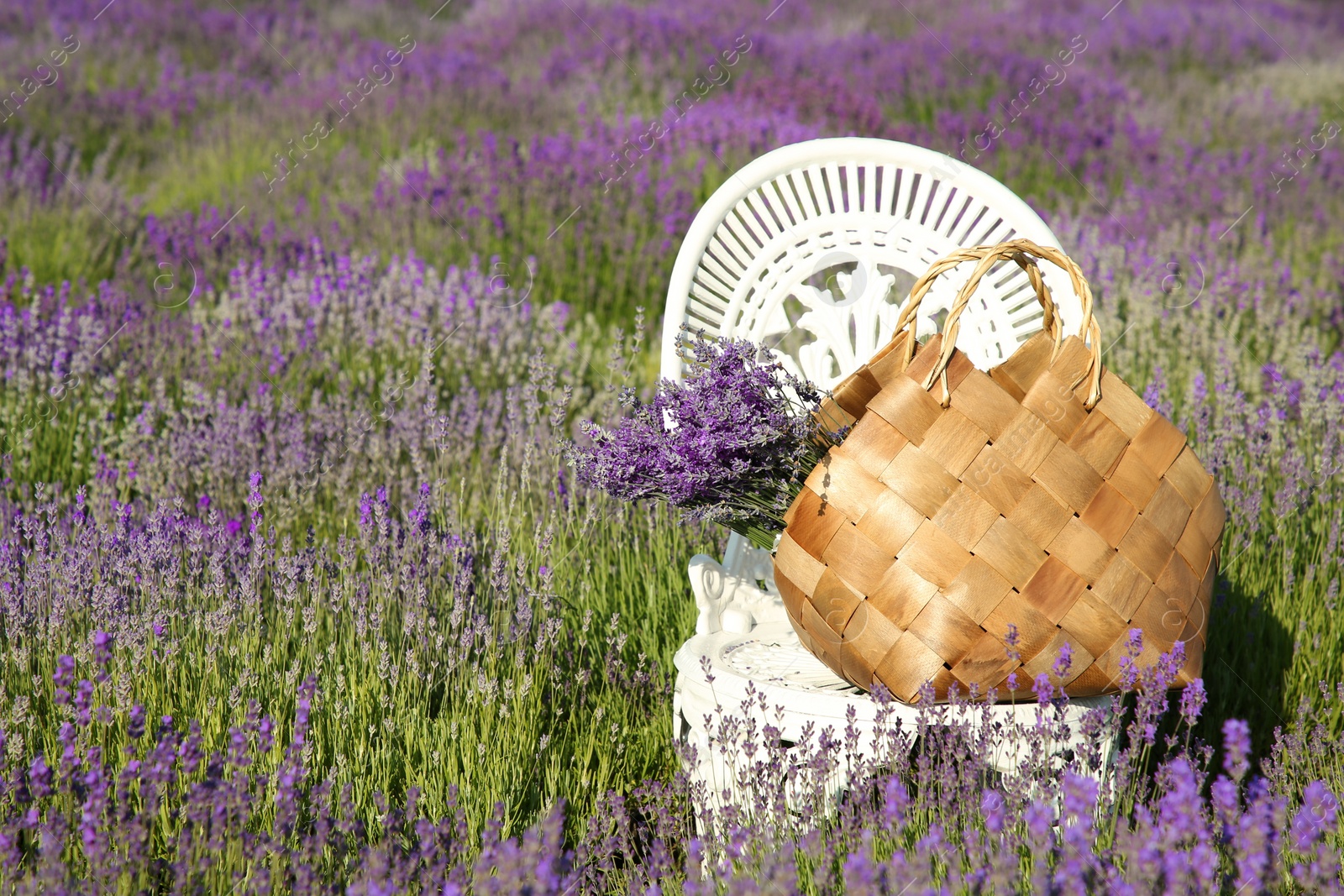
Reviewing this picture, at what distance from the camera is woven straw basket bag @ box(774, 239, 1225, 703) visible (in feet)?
5.17

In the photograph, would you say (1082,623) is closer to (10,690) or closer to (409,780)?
(409,780)

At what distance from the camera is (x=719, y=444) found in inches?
69.2

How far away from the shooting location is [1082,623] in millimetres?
1568

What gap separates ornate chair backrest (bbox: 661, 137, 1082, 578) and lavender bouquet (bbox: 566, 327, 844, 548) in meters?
0.33

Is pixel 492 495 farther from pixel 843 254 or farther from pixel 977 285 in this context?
pixel 977 285

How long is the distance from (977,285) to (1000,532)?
0.40 meters

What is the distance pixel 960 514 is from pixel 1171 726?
0.93 meters

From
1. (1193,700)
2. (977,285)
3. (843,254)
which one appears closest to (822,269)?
(843,254)

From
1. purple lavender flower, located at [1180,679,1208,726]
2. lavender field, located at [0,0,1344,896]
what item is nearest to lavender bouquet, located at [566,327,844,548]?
lavender field, located at [0,0,1344,896]

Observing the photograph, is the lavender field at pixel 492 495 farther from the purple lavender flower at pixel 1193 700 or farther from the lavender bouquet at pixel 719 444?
the lavender bouquet at pixel 719 444

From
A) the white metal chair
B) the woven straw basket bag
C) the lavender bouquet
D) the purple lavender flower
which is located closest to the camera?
the purple lavender flower

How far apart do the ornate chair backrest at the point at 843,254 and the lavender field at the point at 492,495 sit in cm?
31

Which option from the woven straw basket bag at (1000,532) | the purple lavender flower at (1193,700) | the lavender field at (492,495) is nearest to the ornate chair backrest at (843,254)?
the lavender field at (492,495)

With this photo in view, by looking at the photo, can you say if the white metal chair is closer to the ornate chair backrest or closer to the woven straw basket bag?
the ornate chair backrest
